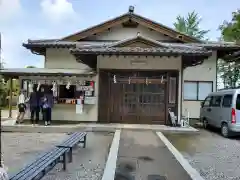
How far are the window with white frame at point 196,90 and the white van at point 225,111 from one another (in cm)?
315

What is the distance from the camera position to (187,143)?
9625 mm

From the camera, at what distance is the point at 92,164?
648 centimetres

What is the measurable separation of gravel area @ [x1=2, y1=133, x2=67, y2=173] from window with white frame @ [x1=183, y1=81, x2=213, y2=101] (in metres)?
9.19

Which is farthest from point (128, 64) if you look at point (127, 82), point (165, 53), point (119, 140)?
point (119, 140)

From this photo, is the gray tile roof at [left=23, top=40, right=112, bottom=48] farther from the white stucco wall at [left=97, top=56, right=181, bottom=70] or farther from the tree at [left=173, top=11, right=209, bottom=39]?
the tree at [left=173, top=11, right=209, bottom=39]

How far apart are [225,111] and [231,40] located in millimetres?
15560

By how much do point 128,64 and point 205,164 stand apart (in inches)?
306

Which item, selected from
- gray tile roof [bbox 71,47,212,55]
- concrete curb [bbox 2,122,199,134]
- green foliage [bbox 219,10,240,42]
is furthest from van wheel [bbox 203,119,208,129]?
green foliage [bbox 219,10,240,42]

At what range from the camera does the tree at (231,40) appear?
77.9 feet

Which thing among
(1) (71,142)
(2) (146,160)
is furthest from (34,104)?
(2) (146,160)

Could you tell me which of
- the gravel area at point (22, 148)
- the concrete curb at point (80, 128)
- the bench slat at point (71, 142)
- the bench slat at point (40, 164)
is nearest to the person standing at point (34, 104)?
the concrete curb at point (80, 128)

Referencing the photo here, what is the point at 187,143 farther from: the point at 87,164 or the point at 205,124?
the point at 205,124

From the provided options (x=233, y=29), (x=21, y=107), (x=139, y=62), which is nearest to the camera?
(x=21, y=107)

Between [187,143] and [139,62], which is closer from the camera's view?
[187,143]
